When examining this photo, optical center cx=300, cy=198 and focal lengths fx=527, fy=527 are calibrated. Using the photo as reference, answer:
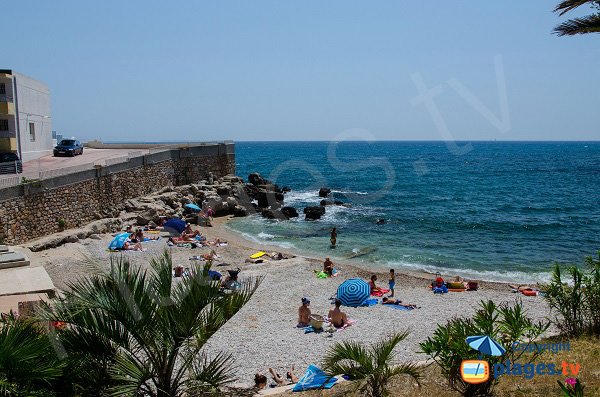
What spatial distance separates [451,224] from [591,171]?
198 ft

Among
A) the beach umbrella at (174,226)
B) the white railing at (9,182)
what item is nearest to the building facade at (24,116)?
the white railing at (9,182)

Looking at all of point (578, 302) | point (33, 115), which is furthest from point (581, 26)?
point (33, 115)

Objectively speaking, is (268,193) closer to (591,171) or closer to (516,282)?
(516,282)

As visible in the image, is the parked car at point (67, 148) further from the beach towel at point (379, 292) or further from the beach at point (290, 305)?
the beach towel at point (379, 292)

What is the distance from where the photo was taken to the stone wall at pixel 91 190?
2073 centimetres

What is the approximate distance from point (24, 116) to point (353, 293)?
2351 cm

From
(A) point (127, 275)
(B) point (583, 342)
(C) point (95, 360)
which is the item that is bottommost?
(B) point (583, 342)

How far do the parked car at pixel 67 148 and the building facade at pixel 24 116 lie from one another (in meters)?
0.90

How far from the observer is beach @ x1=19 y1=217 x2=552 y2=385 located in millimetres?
12367

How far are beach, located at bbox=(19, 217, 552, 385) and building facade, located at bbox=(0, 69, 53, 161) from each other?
9.90 metres

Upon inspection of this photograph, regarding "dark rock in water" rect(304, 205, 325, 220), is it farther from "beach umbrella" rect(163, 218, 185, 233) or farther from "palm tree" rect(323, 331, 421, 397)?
"palm tree" rect(323, 331, 421, 397)

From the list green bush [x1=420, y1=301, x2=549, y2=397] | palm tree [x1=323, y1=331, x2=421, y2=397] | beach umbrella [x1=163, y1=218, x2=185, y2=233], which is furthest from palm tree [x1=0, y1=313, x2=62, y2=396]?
beach umbrella [x1=163, y1=218, x2=185, y2=233]

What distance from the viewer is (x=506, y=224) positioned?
35.9 meters

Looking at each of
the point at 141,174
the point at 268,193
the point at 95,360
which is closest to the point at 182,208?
the point at 141,174
